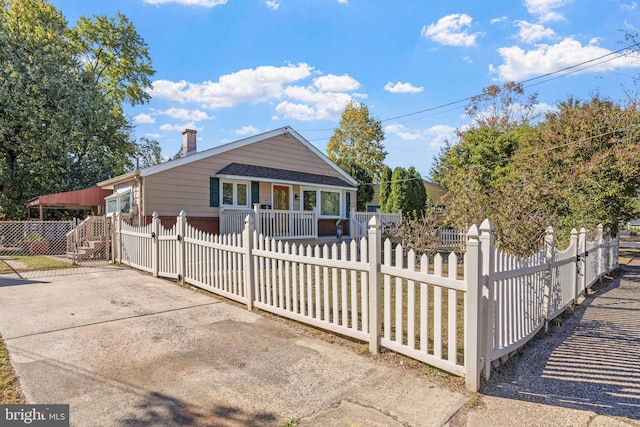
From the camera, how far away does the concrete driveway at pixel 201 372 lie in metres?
2.74

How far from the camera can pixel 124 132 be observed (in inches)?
977

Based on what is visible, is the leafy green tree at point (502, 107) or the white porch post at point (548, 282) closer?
the white porch post at point (548, 282)

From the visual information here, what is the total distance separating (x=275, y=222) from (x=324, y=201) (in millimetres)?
3750

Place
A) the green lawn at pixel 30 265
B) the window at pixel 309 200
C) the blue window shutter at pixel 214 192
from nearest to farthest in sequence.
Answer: the green lawn at pixel 30 265, the blue window shutter at pixel 214 192, the window at pixel 309 200

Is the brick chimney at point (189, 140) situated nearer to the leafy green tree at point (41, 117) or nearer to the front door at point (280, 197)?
the front door at point (280, 197)

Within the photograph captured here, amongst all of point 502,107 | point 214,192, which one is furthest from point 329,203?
point 502,107

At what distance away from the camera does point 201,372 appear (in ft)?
11.4

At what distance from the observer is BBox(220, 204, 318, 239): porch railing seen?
43.3 ft

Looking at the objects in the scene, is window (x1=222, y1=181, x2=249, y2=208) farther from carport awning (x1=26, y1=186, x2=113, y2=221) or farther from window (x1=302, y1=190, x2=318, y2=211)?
carport awning (x1=26, y1=186, x2=113, y2=221)

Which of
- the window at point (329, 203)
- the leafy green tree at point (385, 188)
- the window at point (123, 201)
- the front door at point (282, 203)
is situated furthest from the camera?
the leafy green tree at point (385, 188)

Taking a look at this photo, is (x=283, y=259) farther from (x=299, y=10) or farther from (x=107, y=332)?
(x=299, y=10)

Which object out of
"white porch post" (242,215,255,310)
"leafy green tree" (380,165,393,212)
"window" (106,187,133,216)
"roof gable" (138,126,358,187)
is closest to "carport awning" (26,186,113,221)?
"window" (106,187,133,216)

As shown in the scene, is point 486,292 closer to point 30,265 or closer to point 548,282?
point 548,282

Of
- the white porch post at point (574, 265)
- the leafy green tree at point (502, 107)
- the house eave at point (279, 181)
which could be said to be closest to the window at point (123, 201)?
the house eave at point (279, 181)
